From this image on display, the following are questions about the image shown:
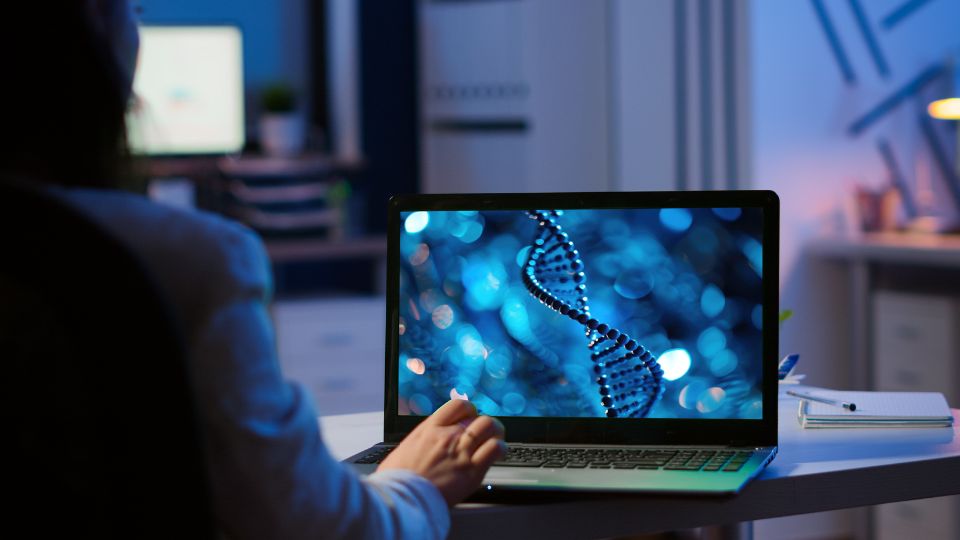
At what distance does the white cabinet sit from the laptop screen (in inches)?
82.5

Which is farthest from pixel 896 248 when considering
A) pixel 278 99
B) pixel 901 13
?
pixel 278 99

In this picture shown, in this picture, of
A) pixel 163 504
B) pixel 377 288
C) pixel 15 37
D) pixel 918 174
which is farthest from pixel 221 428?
pixel 377 288

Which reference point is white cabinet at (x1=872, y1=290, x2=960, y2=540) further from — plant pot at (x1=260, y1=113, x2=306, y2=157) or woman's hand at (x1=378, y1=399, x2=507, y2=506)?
woman's hand at (x1=378, y1=399, x2=507, y2=506)

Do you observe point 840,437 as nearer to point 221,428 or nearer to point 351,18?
point 221,428

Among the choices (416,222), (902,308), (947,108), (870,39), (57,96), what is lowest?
(902,308)

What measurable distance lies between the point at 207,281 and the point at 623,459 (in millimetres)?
553

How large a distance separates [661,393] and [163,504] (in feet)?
2.29

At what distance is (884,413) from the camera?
5.01 ft

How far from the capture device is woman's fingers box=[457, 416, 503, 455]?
1152 mm

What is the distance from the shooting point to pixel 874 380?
11.9ft

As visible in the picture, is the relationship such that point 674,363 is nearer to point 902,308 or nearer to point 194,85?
point 902,308

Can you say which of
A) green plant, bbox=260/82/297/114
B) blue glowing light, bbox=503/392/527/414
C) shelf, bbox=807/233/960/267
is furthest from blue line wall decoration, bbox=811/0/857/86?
blue glowing light, bbox=503/392/527/414

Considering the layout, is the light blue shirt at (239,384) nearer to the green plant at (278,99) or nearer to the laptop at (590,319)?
the laptop at (590,319)

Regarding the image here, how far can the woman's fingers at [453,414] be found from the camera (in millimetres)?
1196
